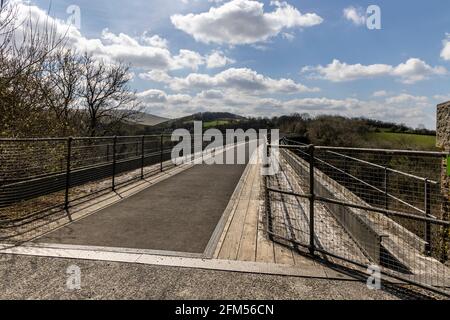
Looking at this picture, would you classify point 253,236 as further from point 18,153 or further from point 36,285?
point 18,153

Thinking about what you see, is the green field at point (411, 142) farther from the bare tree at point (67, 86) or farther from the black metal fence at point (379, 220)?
the bare tree at point (67, 86)

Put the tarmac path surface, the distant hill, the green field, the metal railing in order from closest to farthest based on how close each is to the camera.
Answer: the tarmac path surface, the metal railing, the green field, the distant hill

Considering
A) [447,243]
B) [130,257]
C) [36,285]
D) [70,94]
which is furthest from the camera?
[70,94]

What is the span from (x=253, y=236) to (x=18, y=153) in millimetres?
4632

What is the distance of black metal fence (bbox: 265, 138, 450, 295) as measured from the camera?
333 centimetres

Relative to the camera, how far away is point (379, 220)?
4.62 metres

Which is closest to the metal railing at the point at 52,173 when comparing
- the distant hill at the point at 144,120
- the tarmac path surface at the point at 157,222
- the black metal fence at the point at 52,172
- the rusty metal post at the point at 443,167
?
the black metal fence at the point at 52,172

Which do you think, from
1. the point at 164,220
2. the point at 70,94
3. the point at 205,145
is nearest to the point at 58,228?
the point at 164,220

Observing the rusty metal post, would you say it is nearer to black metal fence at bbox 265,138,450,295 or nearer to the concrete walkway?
black metal fence at bbox 265,138,450,295

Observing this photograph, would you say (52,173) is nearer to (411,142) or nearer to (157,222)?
(157,222)

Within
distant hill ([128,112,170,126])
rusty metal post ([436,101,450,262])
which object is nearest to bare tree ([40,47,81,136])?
distant hill ([128,112,170,126])

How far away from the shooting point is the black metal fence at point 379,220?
3331 mm

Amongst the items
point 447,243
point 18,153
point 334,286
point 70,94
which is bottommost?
point 334,286

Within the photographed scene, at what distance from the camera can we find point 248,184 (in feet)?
30.8
